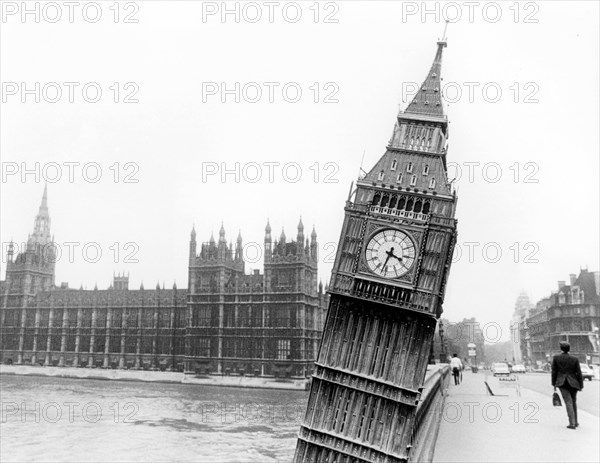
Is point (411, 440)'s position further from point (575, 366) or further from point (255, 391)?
point (255, 391)

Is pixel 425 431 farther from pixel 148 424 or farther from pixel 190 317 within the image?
pixel 190 317

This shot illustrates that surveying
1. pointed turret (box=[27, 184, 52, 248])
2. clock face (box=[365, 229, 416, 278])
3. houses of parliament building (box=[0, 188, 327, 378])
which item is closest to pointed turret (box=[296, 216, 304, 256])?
houses of parliament building (box=[0, 188, 327, 378])

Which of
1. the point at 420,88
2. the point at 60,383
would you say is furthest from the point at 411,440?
the point at 60,383

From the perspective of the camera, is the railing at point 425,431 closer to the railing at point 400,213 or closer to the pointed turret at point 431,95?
the railing at point 400,213

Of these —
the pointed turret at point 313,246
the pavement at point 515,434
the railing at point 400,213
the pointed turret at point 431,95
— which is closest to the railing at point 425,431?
the pavement at point 515,434

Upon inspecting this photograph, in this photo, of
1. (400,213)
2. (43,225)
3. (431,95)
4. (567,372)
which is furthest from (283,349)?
(567,372)

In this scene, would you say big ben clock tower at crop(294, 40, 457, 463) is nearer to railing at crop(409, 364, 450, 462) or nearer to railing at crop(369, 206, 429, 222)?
railing at crop(369, 206, 429, 222)

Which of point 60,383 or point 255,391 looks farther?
point 60,383
